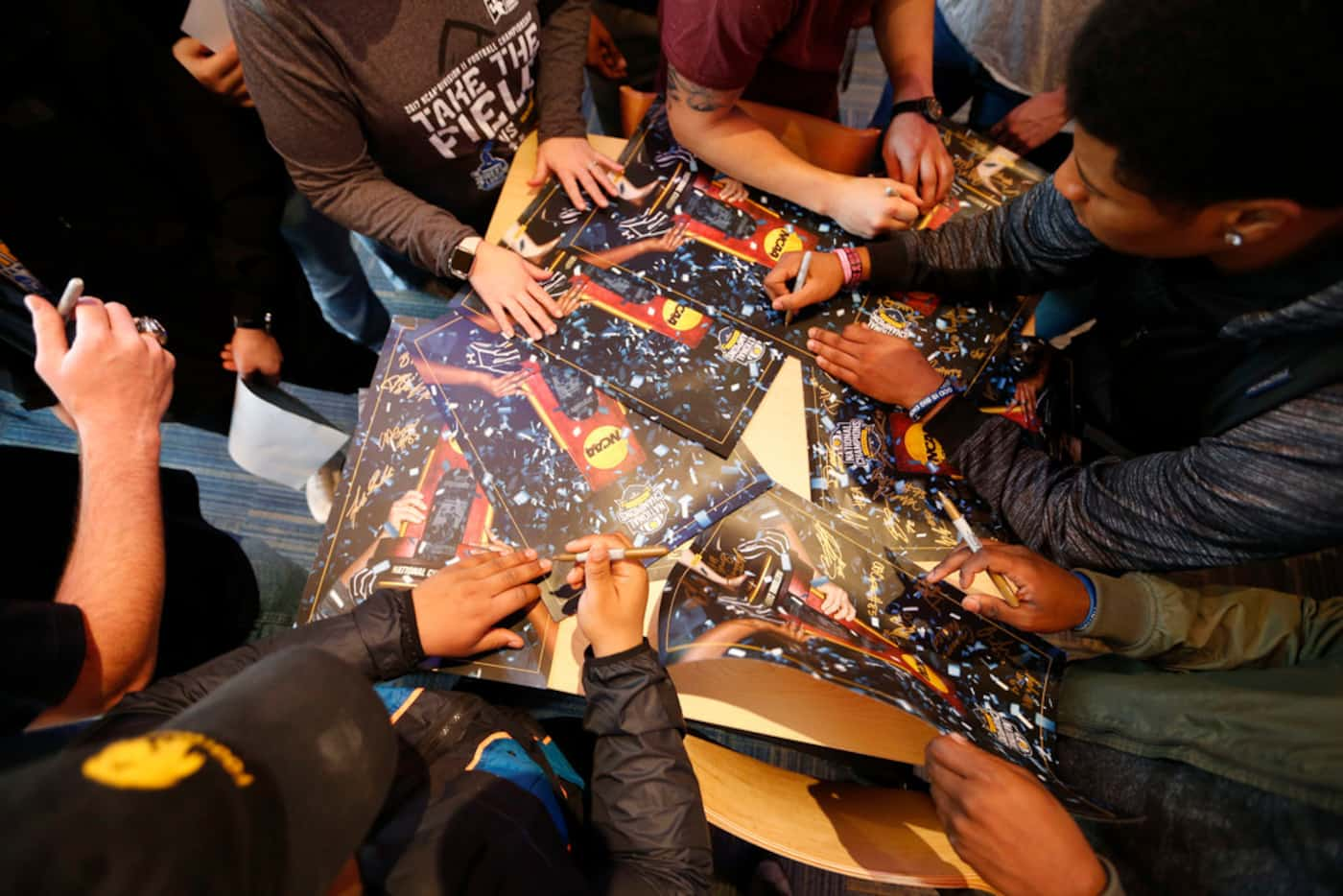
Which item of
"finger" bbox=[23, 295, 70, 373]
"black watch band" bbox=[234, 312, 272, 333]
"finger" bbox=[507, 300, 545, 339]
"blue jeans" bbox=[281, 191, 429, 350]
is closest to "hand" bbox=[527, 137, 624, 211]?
"finger" bbox=[507, 300, 545, 339]

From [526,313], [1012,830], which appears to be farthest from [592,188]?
[1012,830]

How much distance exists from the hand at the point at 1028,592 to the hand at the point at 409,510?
0.77m

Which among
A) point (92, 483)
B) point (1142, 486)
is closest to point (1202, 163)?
point (1142, 486)

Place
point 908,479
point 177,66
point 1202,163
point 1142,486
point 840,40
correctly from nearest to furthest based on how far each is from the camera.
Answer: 1. point 1202,163
2. point 1142,486
3. point 908,479
4. point 177,66
5. point 840,40

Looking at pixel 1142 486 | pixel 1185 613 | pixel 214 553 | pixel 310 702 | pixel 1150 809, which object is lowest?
pixel 214 553

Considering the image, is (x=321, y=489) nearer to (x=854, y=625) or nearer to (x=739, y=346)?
(x=739, y=346)

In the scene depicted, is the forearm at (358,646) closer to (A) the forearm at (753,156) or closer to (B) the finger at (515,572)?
(B) the finger at (515,572)

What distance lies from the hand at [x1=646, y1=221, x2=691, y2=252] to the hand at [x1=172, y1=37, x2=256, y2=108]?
2.59 ft

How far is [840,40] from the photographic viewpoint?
3.97ft

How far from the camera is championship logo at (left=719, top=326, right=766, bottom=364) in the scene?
104 centimetres

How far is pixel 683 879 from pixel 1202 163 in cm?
100

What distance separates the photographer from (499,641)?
87cm

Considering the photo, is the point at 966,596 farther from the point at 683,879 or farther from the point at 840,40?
the point at 840,40

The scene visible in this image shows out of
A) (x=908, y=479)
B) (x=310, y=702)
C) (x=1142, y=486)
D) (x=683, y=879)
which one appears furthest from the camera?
(x=908, y=479)
